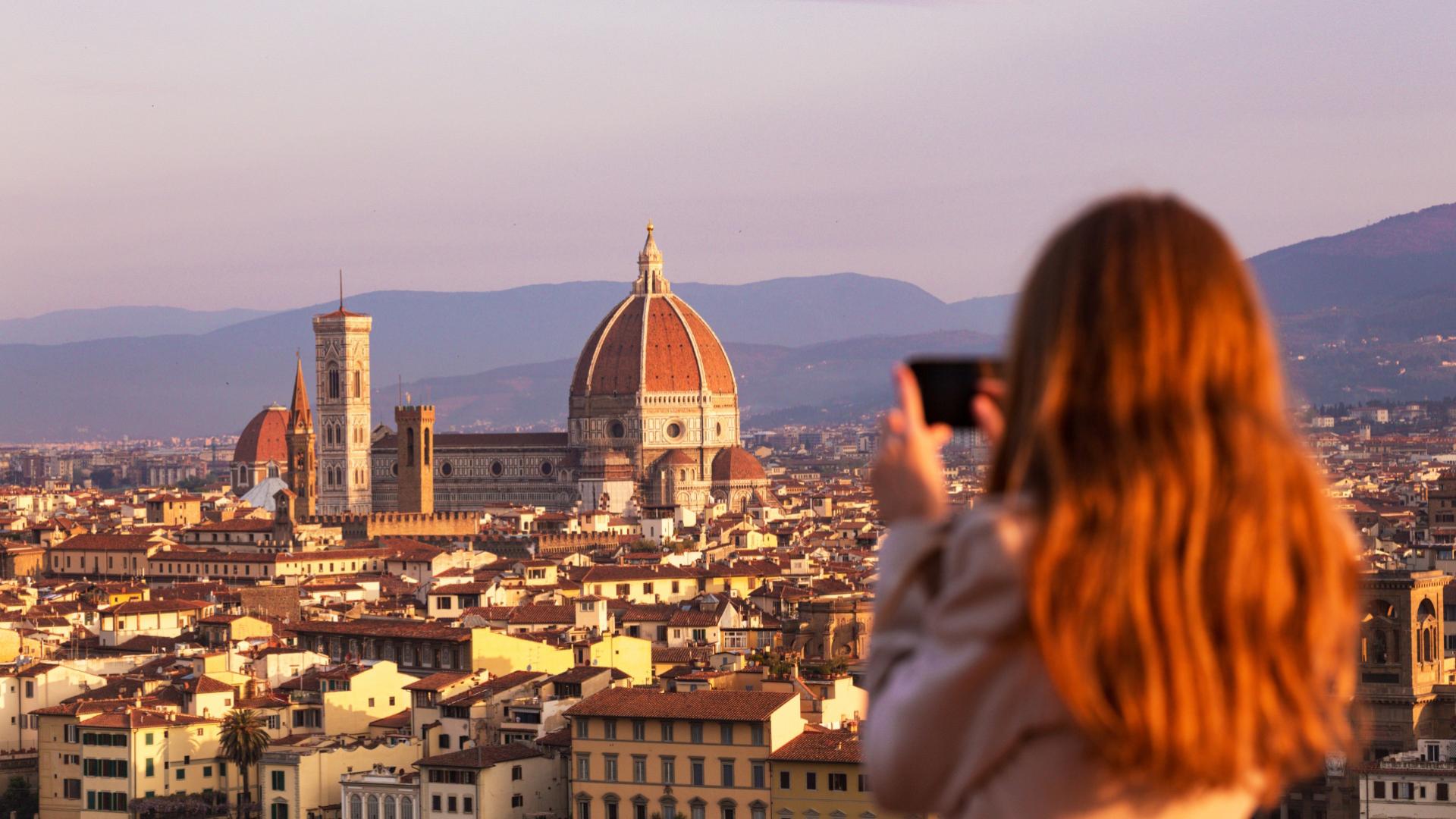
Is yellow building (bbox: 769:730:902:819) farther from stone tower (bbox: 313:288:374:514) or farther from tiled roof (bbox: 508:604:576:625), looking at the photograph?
stone tower (bbox: 313:288:374:514)

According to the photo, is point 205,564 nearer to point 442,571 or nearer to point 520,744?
point 442,571

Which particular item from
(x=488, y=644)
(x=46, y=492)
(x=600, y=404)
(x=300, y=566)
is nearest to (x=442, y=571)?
(x=300, y=566)

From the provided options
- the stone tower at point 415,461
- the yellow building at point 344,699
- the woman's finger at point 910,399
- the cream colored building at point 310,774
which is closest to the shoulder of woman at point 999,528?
the woman's finger at point 910,399

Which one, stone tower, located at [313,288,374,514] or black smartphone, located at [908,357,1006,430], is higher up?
stone tower, located at [313,288,374,514]

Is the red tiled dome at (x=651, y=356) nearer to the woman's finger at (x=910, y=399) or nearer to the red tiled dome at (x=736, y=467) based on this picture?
the red tiled dome at (x=736, y=467)

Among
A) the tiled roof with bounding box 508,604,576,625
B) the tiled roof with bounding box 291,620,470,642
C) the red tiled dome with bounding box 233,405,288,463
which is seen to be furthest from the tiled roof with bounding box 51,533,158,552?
the red tiled dome with bounding box 233,405,288,463

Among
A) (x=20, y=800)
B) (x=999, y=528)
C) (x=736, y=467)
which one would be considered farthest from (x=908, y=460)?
(x=736, y=467)
